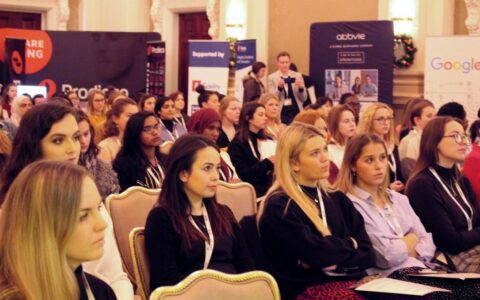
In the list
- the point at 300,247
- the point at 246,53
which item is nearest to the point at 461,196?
the point at 300,247

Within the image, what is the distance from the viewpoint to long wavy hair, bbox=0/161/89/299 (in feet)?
7.41

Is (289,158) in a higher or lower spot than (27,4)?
lower

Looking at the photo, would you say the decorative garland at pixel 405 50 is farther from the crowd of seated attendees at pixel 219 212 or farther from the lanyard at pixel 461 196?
the lanyard at pixel 461 196

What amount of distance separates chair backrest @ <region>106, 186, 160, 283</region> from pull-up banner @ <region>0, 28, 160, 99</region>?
34.8 feet

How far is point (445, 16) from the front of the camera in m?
11.8

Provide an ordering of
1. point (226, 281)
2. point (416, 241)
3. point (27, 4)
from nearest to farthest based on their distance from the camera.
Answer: point (226, 281), point (416, 241), point (27, 4)

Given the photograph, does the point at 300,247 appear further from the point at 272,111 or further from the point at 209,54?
the point at 209,54

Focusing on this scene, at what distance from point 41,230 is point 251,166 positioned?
15.4 ft

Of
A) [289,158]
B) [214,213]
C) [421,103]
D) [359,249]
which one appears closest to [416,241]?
[359,249]

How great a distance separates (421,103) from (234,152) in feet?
6.53

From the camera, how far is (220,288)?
2.95 meters

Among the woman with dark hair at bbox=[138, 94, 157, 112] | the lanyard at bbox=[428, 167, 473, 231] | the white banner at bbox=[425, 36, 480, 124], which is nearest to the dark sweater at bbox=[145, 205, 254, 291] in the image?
the lanyard at bbox=[428, 167, 473, 231]

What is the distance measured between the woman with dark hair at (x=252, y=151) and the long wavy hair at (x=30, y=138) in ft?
11.2

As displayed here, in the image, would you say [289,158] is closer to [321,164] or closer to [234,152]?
[321,164]
